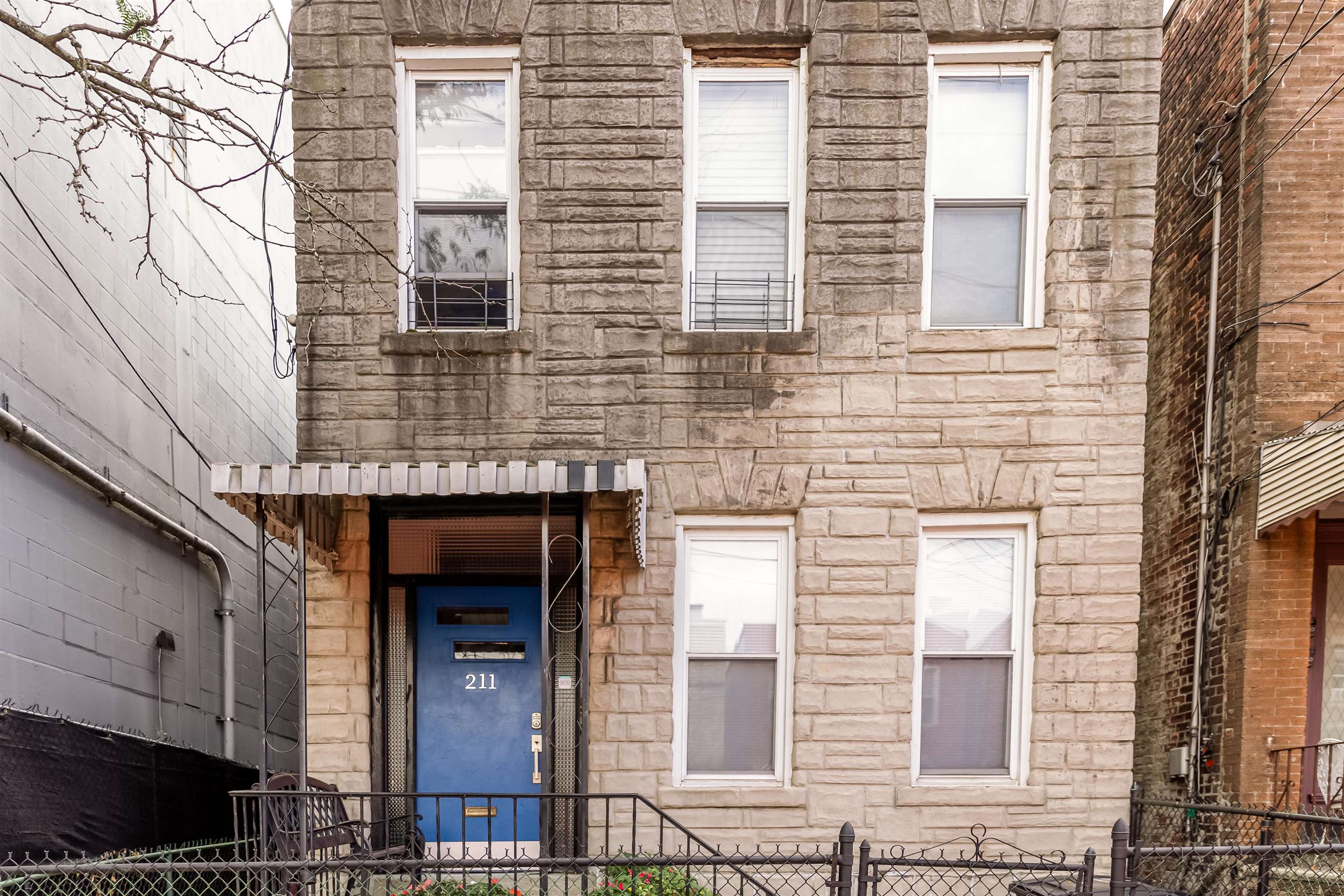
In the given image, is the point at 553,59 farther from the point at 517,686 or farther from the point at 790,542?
the point at 517,686

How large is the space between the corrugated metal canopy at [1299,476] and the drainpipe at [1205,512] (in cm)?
56

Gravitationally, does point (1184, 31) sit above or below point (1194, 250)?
above

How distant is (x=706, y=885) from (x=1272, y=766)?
412 centimetres

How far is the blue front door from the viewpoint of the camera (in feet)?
18.5

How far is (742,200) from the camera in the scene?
5668mm

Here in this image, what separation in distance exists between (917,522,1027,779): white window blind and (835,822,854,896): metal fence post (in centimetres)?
196

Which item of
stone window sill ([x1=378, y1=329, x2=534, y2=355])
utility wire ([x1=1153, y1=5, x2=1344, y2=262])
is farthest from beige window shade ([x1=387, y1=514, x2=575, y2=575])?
utility wire ([x1=1153, y1=5, x2=1344, y2=262])

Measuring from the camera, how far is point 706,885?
516cm

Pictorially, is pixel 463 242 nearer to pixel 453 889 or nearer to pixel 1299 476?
pixel 453 889

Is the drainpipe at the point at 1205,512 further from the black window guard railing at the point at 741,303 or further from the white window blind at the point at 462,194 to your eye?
the white window blind at the point at 462,194

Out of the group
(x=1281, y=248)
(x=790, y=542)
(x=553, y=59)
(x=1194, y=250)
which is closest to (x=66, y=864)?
(x=790, y=542)

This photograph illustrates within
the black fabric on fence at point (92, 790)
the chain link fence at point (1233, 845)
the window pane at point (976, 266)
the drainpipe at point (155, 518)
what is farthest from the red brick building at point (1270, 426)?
the drainpipe at point (155, 518)

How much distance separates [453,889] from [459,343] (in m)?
3.31

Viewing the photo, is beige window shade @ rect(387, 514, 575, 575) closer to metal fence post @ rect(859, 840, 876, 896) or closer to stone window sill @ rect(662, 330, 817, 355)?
stone window sill @ rect(662, 330, 817, 355)
